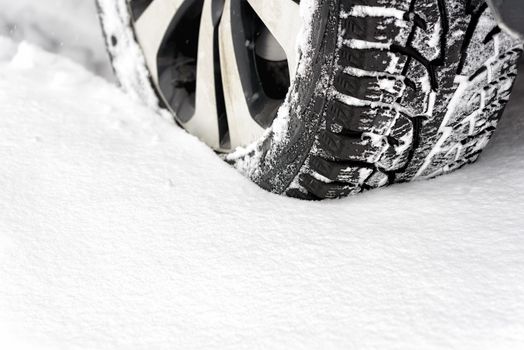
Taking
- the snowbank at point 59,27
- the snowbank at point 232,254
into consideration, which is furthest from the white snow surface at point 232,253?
the snowbank at point 59,27

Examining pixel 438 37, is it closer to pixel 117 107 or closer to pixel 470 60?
pixel 470 60

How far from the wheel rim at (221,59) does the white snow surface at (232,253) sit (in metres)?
0.08

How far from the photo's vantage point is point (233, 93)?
1.31 meters

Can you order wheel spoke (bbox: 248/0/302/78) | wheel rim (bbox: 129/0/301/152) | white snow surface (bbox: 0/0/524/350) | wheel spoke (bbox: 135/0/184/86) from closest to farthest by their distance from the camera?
white snow surface (bbox: 0/0/524/350), wheel spoke (bbox: 248/0/302/78), wheel rim (bbox: 129/0/301/152), wheel spoke (bbox: 135/0/184/86)

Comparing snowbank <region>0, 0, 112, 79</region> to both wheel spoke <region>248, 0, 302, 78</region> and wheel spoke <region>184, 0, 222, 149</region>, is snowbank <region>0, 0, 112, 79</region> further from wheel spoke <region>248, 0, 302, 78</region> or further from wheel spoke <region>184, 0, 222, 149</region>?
wheel spoke <region>248, 0, 302, 78</region>

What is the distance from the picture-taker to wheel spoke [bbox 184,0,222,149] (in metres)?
1.32

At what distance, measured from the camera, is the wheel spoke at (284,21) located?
3.61ft

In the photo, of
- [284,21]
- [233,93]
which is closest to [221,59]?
[233,93]

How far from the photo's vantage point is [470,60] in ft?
3.30

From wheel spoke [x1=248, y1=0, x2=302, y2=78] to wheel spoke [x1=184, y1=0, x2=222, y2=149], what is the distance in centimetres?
16

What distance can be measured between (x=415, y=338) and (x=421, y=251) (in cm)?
18

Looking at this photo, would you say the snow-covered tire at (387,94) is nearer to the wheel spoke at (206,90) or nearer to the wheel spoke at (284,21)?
the wheel spoke at (284,21)

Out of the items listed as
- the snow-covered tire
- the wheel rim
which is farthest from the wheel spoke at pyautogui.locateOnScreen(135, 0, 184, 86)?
the snow-covered tire

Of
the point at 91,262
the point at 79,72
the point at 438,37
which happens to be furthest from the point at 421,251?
the point at 79,72
